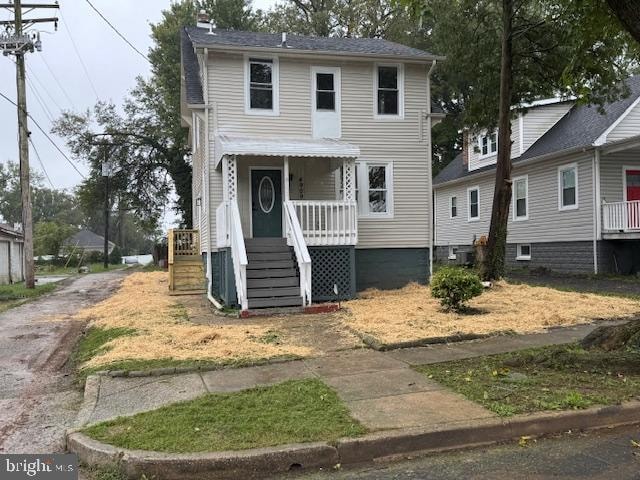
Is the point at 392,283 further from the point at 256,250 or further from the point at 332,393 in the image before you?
the point at 332,393

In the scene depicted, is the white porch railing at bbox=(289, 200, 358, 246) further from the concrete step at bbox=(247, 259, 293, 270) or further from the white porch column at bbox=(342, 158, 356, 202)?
the concrete step at bbox=(247, 259, 293, 270)

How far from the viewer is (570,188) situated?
19.4 metres

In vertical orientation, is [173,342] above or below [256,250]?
below

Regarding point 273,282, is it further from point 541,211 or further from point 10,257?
A: point 10,257

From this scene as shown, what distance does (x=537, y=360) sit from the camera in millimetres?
6500

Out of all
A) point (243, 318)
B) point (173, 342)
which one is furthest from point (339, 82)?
point (173, 342)

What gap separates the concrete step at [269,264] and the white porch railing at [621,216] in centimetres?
1087

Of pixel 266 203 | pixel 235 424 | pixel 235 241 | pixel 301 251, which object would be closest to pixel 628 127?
pixel 266 203

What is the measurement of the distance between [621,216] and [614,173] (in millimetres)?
1774

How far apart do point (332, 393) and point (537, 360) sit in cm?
254

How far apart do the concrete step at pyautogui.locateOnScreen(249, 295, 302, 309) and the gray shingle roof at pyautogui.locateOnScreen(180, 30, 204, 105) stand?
18.4 feet

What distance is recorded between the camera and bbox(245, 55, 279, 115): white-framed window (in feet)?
47.0

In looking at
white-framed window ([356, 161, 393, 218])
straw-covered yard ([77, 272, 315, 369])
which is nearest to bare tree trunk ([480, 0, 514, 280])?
white-framed window ([356, 161, 393, 218])

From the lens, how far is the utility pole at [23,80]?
20.7 m
